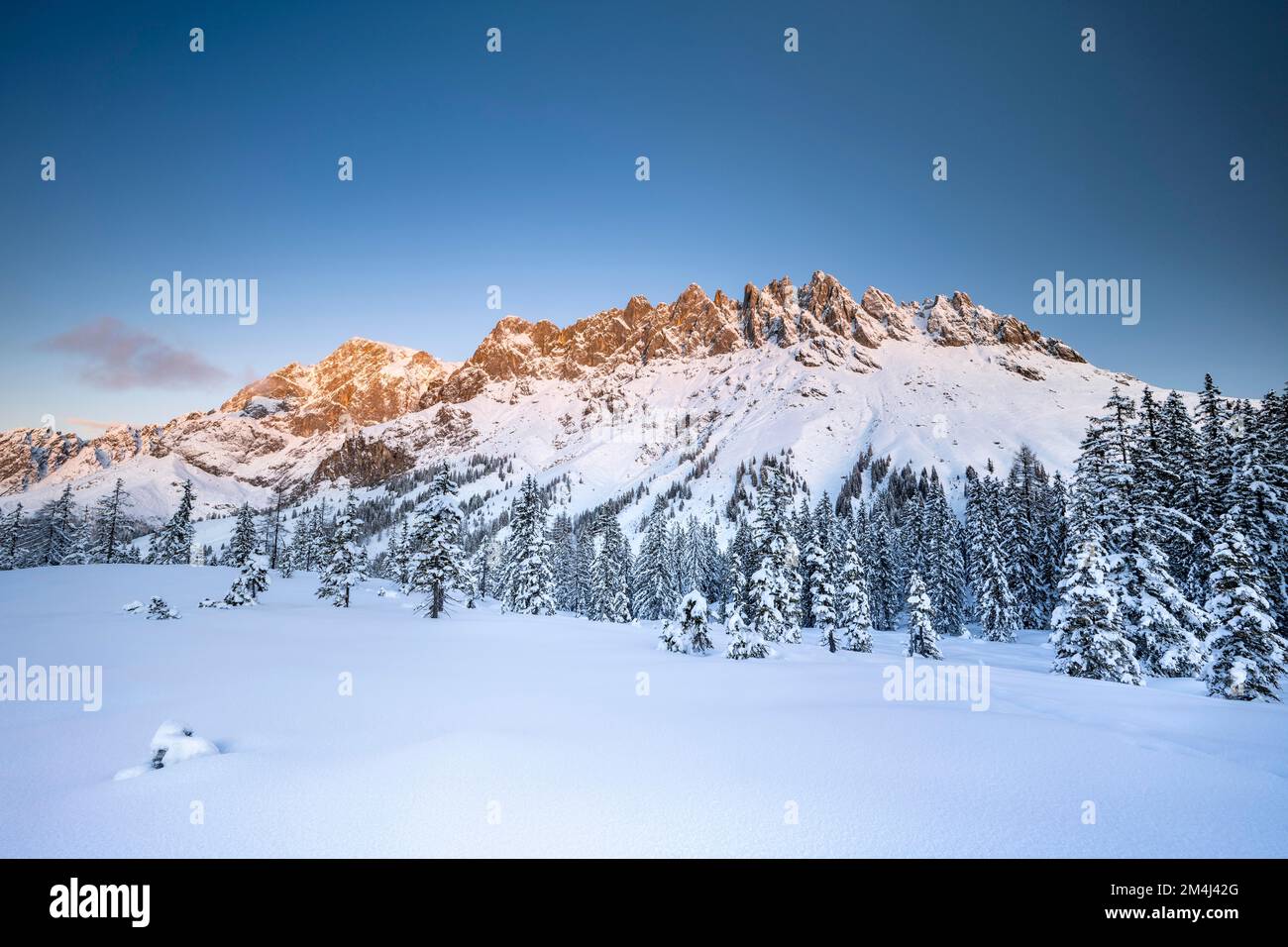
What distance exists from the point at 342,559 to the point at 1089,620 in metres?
45.7

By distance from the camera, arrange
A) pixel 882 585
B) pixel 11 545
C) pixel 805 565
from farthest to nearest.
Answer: pixel 11 545 < pixel 882 585 < pixel 805 565

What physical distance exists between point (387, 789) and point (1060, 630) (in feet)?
92.8

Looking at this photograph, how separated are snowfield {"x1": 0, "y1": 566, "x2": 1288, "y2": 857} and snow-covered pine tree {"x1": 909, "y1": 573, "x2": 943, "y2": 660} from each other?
1018 inches

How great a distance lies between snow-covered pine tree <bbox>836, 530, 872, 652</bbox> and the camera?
4091 centimetres

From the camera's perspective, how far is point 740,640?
22.7 metres

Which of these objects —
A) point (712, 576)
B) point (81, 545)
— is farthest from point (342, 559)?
point (81, 545)

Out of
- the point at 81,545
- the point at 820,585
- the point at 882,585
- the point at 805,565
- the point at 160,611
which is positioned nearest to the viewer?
the point at 160,611

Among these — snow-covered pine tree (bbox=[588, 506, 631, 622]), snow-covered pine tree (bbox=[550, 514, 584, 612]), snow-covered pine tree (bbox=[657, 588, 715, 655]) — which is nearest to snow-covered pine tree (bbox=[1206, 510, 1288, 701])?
snow-covered pine tree (bbox=[657, 588, 715, 655])

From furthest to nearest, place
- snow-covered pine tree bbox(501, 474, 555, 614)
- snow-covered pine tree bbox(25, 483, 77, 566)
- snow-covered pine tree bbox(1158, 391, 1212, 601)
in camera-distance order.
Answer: snow-covered pine tree bbox(25, 483, 77, 566), snow-covered pine tree bbox(501, 474, 555, 614), snow-covered pine tree bbox(1158, 391, 1212, 601)

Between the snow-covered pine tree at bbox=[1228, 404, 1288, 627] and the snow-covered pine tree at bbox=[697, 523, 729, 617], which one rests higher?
the snow-covered pine tree at bbox=[1228, 404, 1288, 627]

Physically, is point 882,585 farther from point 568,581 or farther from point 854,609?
point 568,581

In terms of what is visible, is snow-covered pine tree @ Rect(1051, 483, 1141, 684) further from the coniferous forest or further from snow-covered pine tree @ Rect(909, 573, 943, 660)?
snow-covered pine tree @ Rect(909, 573, 943, 660)
